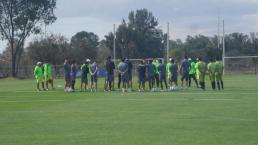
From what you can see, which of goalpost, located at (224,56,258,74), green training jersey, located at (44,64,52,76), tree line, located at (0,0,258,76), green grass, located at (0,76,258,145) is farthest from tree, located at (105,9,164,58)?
green grass, located at (0,76,258,145)

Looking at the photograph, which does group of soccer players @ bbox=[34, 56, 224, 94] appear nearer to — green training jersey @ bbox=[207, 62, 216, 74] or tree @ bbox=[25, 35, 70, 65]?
green training jersey @ bbox=[207, 62, 216, 74]

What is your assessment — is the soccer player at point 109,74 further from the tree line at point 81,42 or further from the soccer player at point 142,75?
the tree line at point 81,42

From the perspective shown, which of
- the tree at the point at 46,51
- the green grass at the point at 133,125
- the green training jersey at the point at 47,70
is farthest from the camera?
the tree at the point at 46,51

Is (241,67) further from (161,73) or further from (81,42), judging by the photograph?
(161,73)

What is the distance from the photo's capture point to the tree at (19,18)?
79.8m

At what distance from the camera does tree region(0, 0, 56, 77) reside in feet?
262

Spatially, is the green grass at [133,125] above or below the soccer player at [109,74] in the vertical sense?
below

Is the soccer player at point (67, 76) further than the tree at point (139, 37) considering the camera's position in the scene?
No

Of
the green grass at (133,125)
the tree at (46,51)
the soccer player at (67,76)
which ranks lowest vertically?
the green grass at (133,125)

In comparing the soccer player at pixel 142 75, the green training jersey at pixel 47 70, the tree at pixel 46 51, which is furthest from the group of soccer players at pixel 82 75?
the tree at pixel 46 51

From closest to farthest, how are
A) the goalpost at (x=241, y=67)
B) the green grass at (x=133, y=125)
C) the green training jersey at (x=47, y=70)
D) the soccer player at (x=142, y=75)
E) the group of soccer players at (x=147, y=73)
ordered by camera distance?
the green grass at (x=133, y=125)
the group of soccer players at (x=147, y=73)
the soccer player at (x=142, y=75)
the green training jersey at (x=47, y=70)
the goalpost at (x=241, y=67)

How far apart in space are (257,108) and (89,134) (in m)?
7.80

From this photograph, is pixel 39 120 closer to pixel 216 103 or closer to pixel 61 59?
pixel 216 103

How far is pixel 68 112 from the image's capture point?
59.7 ft
